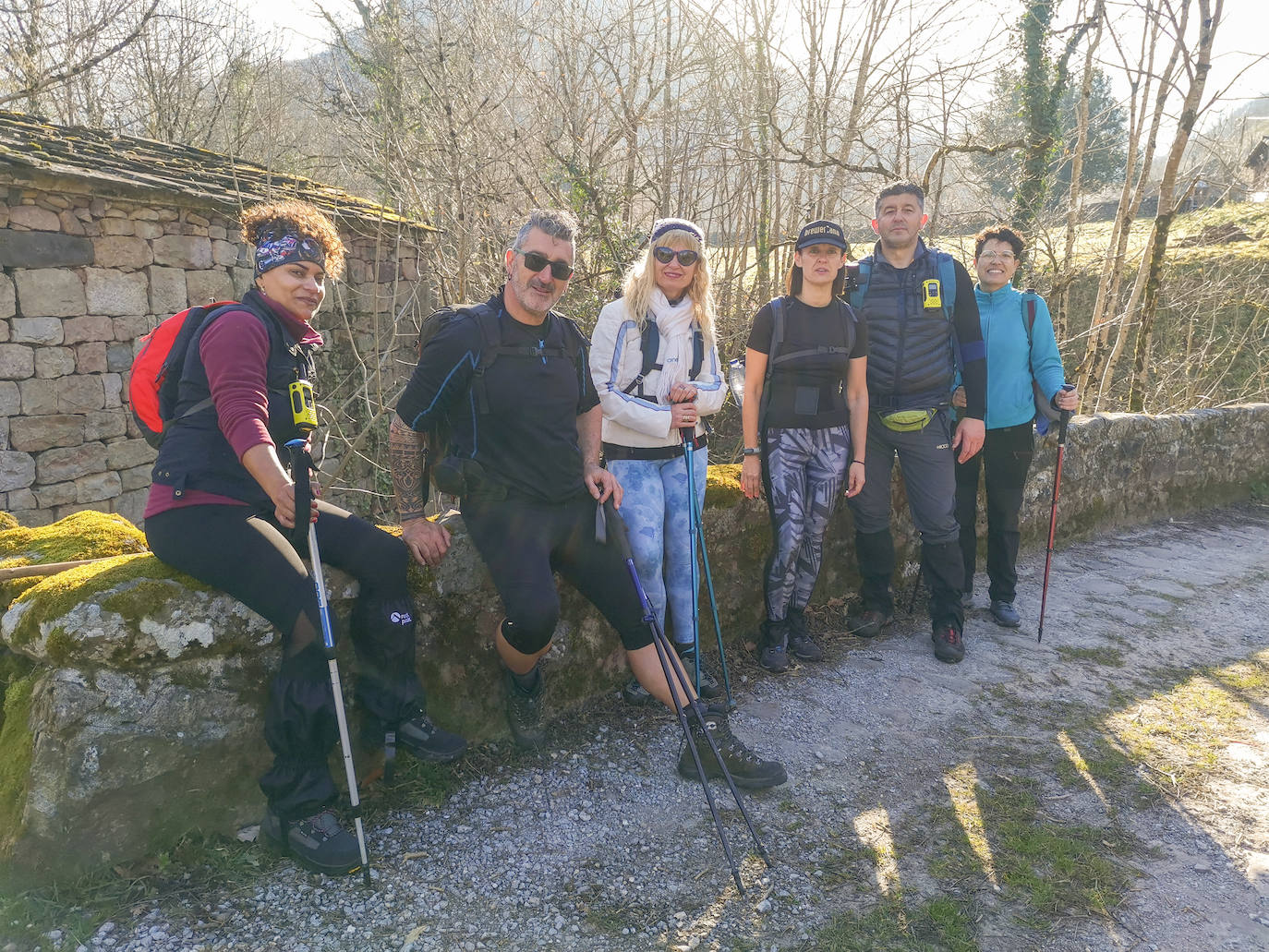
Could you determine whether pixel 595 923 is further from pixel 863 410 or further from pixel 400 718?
pixel 863 410

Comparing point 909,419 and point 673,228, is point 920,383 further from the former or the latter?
point 673,228

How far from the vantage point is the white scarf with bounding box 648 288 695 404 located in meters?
3.35

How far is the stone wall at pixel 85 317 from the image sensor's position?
20.9 ft

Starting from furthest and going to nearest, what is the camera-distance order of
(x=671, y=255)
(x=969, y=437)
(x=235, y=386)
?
(x=969, y=437) < (x=671, y=255) < (x=235, y=386)

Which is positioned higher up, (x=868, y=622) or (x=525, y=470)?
(x=525, y=470)

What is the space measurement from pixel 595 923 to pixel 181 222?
7.20m

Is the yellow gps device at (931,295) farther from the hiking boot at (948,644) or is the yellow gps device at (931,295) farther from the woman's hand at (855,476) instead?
the hiking boot at (948,644)

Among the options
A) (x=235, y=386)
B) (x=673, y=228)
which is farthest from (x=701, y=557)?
(x=235, y=386)

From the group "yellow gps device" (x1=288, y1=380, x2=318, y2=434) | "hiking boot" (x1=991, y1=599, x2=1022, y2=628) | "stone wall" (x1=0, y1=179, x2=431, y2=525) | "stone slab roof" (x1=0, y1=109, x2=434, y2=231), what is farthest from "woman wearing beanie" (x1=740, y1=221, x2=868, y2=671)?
"stone slab roof" (x1=0, y1=109, x2=434, y2=231)

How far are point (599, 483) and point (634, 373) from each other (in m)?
0.51

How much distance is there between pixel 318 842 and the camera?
7.95 feet

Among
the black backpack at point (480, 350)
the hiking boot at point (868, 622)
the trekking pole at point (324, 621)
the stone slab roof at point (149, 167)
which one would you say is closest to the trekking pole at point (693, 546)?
the black backpack at point (480, 350)

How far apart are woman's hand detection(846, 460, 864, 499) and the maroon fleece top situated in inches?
98.6

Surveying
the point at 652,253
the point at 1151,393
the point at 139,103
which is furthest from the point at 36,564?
the point at 139,103
